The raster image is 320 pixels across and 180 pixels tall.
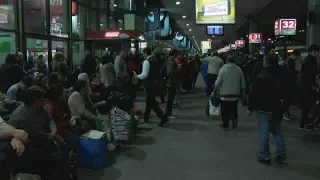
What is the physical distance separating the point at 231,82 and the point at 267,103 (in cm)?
274

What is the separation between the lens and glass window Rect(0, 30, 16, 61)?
1093 cm

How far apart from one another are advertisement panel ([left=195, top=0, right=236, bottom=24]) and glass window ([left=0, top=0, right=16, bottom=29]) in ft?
34.2

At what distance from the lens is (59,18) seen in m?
15.1

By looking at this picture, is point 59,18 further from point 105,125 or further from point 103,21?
point 105,125

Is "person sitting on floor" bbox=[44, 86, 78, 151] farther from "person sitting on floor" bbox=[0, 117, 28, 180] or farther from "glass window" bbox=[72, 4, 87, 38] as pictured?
"glass window" bbox=[72, 4, 87, 38]

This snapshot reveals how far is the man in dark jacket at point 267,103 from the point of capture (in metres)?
6.42

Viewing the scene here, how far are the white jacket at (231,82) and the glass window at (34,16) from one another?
20.0ft

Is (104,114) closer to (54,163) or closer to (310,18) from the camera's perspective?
(54,163)

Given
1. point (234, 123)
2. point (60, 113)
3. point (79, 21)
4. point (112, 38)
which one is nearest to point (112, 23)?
point (79, 21)

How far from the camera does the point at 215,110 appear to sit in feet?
31.9

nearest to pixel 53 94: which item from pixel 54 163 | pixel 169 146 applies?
pixel 54 163

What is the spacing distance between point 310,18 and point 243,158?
8973 mm

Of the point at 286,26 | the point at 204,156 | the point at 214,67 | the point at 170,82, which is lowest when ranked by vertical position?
the point at 204,156

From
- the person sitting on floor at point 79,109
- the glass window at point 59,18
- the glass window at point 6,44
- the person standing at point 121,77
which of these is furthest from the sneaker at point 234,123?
the glass window at point 59,18
